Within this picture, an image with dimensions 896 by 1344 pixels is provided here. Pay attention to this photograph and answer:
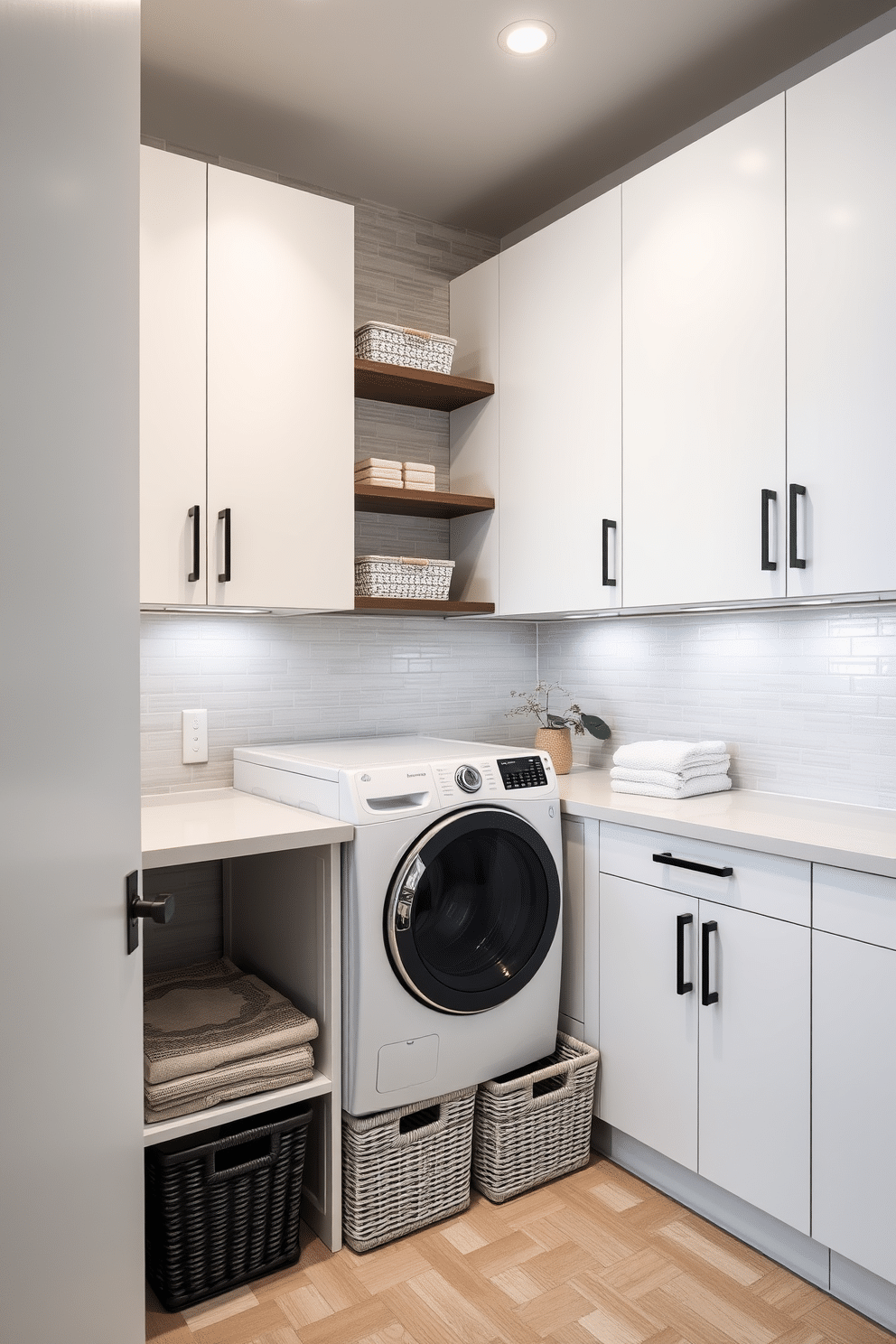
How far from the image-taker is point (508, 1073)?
2.23 m

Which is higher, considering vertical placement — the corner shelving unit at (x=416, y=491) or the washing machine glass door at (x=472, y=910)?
the corner shelving unit at (x=416, y=491)

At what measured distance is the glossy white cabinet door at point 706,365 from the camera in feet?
6.43

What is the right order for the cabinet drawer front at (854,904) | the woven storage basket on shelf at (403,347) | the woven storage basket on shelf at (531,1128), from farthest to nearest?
the woven storage basket on shelf at (403,347), the woven storage basket on shelf at (531,1128), the cabinet drawer front at (854,904)

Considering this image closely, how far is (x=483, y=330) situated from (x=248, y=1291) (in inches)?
102

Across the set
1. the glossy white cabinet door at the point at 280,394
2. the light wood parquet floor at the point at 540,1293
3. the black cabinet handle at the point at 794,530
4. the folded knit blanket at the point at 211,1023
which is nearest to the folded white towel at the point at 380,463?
the glossy white cabinet door at the point at 280,394

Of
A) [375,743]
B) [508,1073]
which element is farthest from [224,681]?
[508,1073]

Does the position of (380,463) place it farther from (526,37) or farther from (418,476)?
(526,37)

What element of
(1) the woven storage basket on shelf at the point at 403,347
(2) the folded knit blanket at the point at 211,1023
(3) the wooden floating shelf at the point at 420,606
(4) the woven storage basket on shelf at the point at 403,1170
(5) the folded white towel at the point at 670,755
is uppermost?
(1) the woven storage basket on shelf at the point at 403,347

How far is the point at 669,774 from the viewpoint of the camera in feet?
7.52

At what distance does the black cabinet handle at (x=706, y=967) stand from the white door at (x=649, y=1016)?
1.5 inches

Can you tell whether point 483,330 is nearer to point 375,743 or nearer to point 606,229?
point 606,229

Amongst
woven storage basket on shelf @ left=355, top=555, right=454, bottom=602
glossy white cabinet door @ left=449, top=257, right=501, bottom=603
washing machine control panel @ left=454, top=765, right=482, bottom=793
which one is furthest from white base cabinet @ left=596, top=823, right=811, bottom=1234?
glossy white cabinet door @ left=449, top=257, right=501, bottom=603

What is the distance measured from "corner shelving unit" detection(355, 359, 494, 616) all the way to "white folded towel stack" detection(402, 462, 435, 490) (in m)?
0.04

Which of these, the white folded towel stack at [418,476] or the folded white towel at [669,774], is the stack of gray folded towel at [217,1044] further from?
the white folded towel stack at [418,476]
